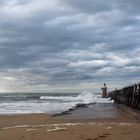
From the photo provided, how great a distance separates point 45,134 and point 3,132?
1.83 meters

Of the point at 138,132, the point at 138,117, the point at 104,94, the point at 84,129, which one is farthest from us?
the point at 104,94

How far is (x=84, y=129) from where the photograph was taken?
10.7m

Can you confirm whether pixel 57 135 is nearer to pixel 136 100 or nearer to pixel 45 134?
pixel 45 134

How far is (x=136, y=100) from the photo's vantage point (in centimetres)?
2028

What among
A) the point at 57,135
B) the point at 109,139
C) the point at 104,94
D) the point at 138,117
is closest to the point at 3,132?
the point at 57,135

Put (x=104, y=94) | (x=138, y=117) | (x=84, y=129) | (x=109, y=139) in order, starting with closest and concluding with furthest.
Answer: (x=109, y=139), (x=84, y=129), (x=138, y=117), (x=104, y=94)

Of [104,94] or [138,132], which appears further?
[104,94]

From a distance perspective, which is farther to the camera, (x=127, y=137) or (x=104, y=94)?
(x=104, y=94)

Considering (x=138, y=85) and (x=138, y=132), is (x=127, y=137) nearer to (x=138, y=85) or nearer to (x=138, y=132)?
(x=138, y=132)

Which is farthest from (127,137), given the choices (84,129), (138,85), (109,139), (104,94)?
(104,94)

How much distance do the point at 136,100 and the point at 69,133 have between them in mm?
10928

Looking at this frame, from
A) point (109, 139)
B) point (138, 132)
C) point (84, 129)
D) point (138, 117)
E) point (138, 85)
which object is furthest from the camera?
point (138, 85)

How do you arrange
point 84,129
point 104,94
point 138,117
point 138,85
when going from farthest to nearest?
point 104,94 → point 138,85 → point 138,117 → point 84,129

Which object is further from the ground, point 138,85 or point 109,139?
point 138,85
